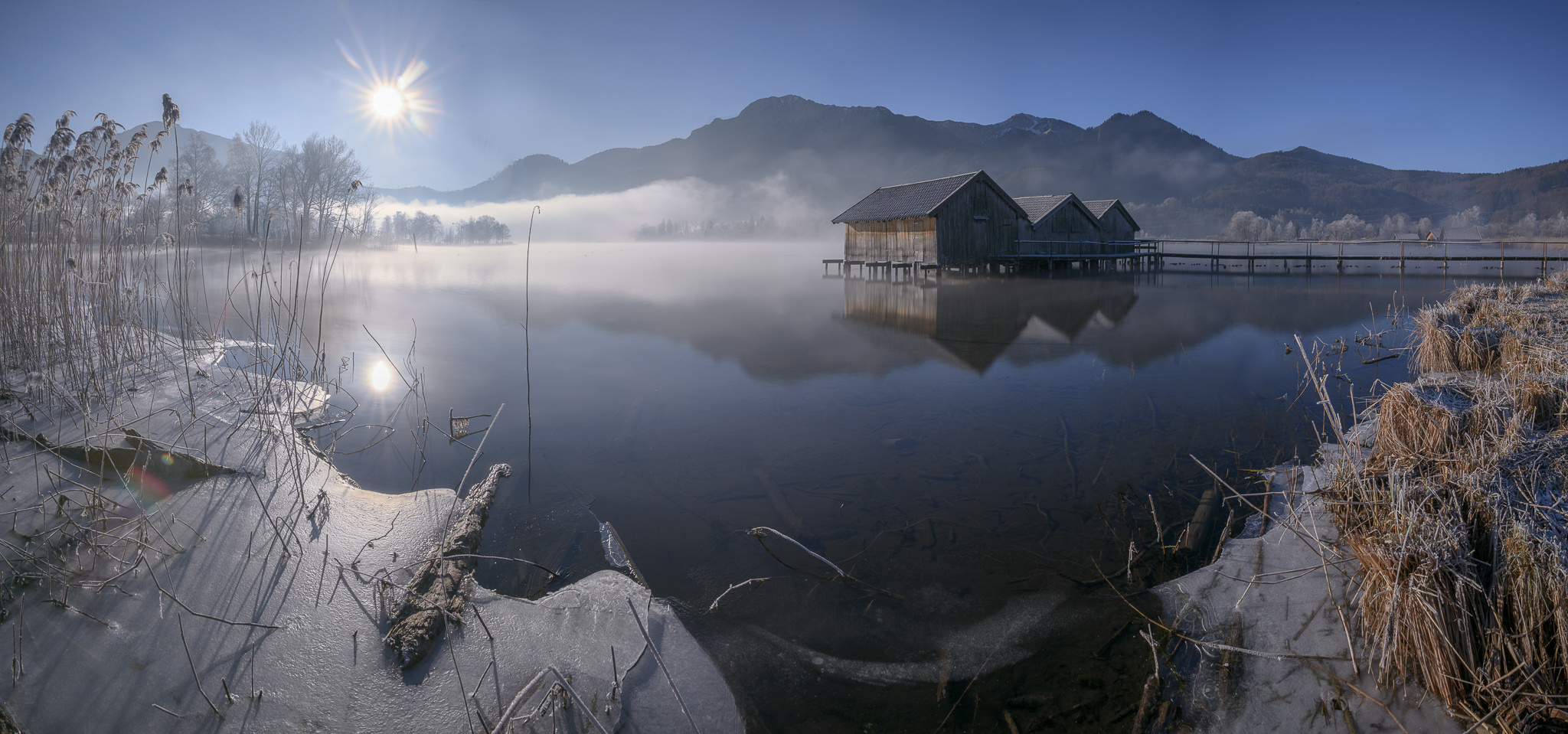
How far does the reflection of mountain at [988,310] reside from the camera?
1413cm

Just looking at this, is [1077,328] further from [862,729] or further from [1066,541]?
[862,729]

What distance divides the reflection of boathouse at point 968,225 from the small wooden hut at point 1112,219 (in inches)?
2.6

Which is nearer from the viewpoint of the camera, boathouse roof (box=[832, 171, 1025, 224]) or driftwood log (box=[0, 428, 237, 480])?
driftwood log (box=[0, 428, 237, 480])

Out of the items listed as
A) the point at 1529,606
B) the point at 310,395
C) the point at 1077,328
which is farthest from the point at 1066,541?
the point at 1077,328

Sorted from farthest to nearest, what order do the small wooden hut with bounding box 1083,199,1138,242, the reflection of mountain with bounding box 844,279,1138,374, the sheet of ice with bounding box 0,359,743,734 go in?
1. the small wooden hut with bounding box 1083,199,1138,242
2. the reflection of mountain with bounding box 844,279,1138,374
3. the sheet of ice with bounding box 0,359,743,734

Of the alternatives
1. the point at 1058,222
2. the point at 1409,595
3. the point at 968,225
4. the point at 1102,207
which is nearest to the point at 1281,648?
the point at 1409,595

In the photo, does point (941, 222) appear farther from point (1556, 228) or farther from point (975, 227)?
point (1556, 228)

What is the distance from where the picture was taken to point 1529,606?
2.85 metres

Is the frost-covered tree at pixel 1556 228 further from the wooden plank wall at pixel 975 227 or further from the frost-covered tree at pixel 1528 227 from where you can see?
the wooden plank wall at pixel 975 227

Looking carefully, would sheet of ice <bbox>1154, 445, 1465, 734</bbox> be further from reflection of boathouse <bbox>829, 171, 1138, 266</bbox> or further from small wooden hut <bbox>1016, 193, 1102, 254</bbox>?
small wooden hut <bbox>1016, 193, 1102, 254</bbox>

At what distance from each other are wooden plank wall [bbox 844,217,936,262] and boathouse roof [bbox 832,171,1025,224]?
0.40m

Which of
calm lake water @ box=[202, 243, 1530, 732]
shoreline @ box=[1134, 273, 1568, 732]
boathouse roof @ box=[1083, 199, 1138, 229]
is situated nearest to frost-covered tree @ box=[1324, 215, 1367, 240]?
boathouse roof @ box=[1083, 199, 1138, 229]

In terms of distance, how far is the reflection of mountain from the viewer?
1413 cm

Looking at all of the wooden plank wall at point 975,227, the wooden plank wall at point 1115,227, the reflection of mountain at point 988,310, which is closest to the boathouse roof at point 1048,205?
the wooden plank wall at point 1115,227
